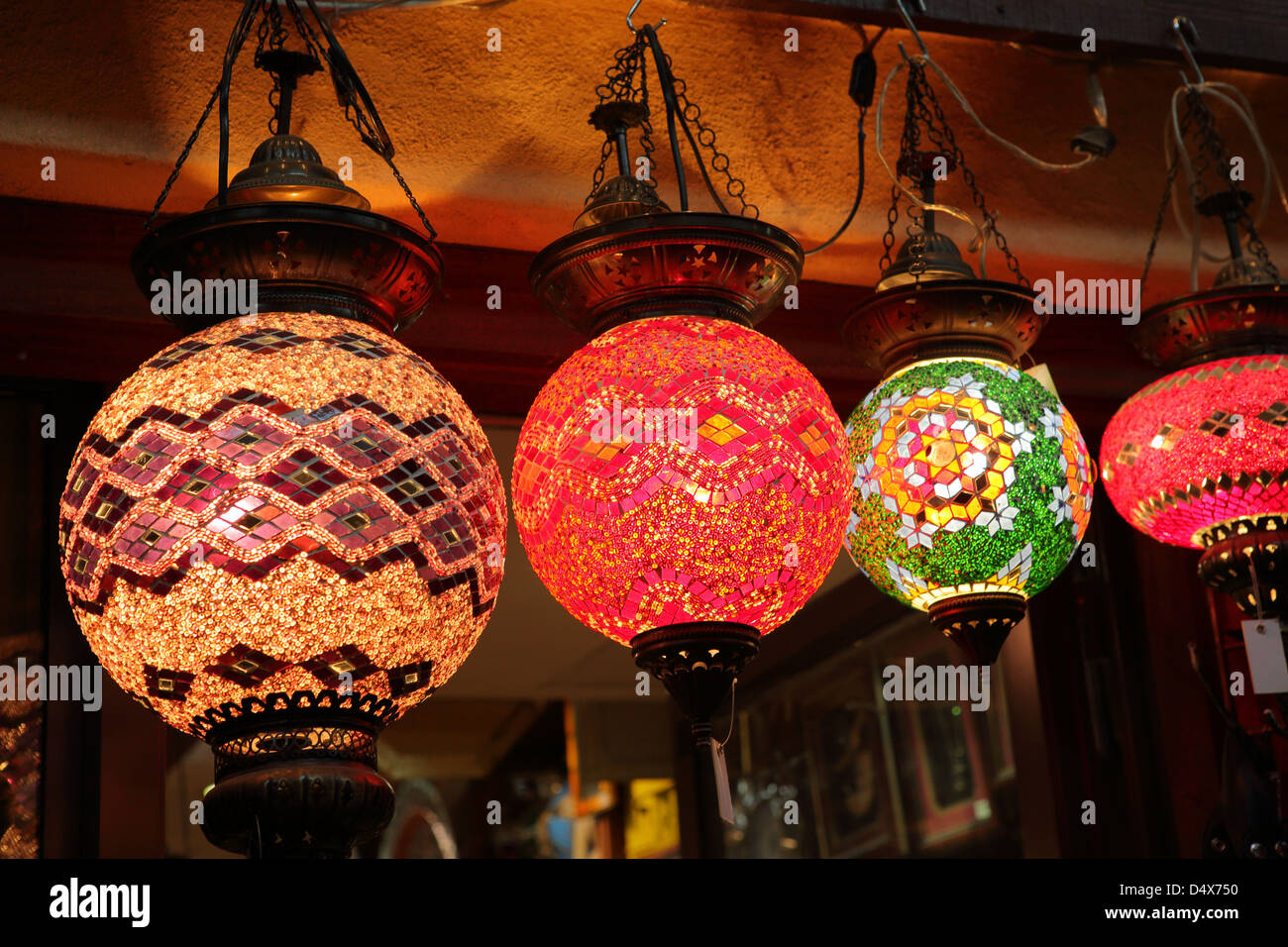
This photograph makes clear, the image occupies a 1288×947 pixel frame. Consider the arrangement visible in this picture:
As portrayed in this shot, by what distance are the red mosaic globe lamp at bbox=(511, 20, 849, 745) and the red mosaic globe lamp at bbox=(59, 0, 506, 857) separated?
0.10 metres

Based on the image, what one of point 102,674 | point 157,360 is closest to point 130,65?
point 102,674

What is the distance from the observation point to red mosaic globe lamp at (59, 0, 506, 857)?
3.39 feet

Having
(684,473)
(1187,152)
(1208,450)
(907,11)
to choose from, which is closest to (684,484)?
(684,473)

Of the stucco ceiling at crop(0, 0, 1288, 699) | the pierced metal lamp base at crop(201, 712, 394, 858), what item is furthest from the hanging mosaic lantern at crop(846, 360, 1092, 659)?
the stucco ceiling at crop(0, 0, 1288, 699)

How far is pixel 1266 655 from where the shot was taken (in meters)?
1.69

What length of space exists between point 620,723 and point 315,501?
4229 mm

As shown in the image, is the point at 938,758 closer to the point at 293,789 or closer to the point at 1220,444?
the point at 1220,444

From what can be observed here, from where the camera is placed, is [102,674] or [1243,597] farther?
[102,674]

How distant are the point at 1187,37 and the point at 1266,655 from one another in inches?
40.3

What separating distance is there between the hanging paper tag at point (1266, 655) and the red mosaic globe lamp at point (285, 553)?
982 mm

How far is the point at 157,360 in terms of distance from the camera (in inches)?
45.3

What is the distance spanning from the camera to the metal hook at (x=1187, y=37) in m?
2.13
